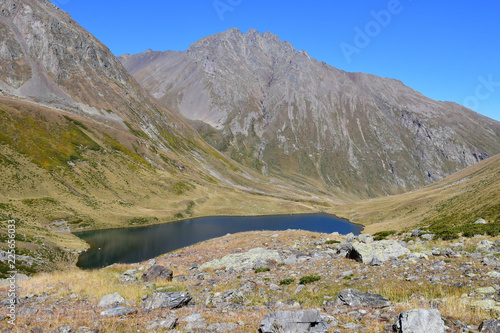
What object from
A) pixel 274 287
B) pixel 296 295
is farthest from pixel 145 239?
pixel 296 295

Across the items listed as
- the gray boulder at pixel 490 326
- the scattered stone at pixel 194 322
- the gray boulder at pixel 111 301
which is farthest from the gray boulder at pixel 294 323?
the gray boulder at pixel 111 301

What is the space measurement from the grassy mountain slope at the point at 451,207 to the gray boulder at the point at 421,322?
2582cm

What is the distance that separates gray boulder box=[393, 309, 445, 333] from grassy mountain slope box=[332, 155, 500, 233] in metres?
25.8

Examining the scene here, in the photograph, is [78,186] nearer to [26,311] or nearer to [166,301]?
[26,311]

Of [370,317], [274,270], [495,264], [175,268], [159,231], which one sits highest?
[495,264]

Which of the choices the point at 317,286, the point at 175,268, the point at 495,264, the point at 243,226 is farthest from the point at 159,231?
the point at 495,264

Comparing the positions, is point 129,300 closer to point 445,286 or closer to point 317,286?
point 317,286

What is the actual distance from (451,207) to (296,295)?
6693cm

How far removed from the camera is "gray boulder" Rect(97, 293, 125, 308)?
1617 centimetres

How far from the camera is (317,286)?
18.4 metres

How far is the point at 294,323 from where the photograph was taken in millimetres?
10797

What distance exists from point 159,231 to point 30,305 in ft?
316

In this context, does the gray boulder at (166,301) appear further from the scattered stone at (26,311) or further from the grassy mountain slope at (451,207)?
the grassy mountain slope at (451,207)

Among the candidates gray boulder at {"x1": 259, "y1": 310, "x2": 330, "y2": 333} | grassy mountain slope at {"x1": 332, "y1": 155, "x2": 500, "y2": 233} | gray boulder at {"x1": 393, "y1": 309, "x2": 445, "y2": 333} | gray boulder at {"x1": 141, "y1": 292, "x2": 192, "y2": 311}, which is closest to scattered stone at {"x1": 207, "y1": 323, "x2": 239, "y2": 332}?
gray boulder at {"x1": 259, "y1": 310, "x2": 330, "y2": 333}
